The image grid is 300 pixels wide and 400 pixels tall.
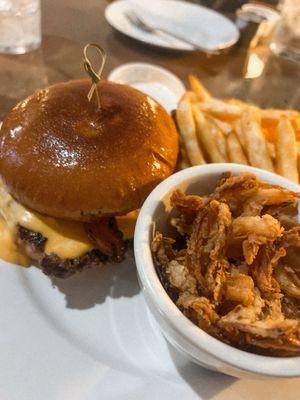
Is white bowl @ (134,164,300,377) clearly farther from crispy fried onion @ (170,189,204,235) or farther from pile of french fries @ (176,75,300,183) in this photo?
pile of french fries @ (176,75,300,183)

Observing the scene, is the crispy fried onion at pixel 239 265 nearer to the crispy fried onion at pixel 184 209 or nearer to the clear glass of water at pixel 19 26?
the crispy fried onion at pixel 184 209

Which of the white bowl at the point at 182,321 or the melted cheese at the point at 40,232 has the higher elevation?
the white bowl at the point at 182,321

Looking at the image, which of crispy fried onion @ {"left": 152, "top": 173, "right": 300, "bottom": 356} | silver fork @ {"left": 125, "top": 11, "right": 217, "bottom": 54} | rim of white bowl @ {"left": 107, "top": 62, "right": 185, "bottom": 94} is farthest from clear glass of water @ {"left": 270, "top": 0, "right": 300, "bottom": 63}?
crispy fried onion @ {"left": 152, "top": 173, "right": 300, "bottom": 356}

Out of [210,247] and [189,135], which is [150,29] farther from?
[210,247]

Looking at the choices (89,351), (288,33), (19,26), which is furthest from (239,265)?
(288,33)

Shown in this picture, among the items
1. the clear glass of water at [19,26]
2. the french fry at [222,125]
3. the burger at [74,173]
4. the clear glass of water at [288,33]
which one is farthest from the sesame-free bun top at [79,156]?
the clear glass of water at [288,33]

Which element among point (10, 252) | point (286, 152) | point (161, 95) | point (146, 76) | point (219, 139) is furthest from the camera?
point (146, 76)
